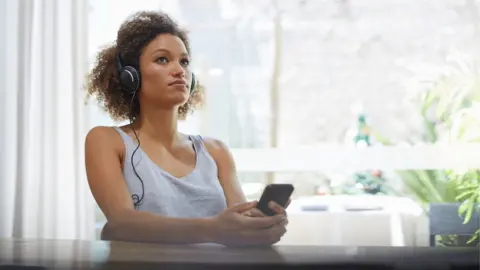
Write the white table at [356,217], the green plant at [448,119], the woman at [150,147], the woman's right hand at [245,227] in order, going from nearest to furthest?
the woman's right hand at [245,227] < the woman at [150,147] < the white table at [356,217] < the green plant at [448,119]

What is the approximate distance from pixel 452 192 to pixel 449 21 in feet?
1.59

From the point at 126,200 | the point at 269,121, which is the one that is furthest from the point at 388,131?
the point at 126,200

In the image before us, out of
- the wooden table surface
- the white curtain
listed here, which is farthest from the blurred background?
the wooden table surface

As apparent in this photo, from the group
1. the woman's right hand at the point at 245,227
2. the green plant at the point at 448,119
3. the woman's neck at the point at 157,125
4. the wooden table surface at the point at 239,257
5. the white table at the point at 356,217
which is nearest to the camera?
the wooden table surface at the point at 239,257

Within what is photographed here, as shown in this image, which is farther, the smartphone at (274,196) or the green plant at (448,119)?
the green plant at (448,119)

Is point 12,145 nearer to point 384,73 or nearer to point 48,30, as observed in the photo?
point 48,30

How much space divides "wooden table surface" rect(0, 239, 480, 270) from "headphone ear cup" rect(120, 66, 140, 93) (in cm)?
46

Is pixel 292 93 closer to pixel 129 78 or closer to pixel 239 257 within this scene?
pixel 129 78

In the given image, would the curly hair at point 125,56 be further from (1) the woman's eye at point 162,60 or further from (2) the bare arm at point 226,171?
(2) the bare arm at point 226,171

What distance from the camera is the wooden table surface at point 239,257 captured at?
0.39 metres

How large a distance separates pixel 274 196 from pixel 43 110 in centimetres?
110

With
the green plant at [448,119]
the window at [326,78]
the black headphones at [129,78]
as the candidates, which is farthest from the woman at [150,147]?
the green plant at [448,119]

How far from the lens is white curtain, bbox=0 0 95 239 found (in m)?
1.52

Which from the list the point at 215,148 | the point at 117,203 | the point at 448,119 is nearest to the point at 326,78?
the point at 448,119
